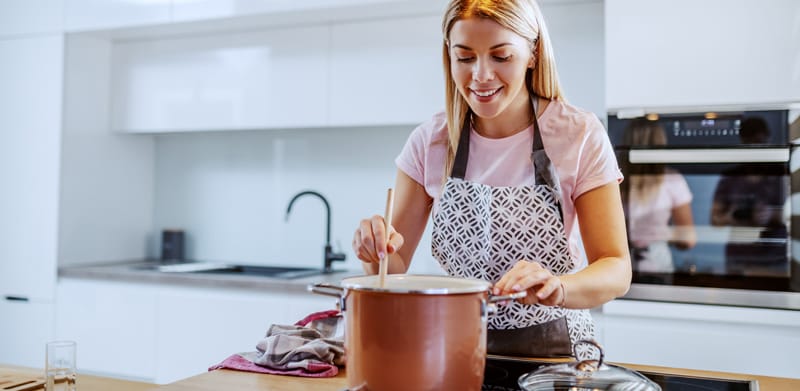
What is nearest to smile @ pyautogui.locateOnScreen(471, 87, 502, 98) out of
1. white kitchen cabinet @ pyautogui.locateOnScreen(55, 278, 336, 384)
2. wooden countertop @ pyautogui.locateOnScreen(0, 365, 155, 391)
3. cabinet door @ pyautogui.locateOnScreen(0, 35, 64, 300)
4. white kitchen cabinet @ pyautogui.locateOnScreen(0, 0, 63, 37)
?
wooden countertop @ pyautogui.locateOnScreen(0, 365, 155, 391)

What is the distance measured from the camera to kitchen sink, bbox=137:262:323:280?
2789 millimetres

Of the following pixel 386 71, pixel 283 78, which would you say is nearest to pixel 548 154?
pixel 386 71

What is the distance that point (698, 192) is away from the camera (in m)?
2.08

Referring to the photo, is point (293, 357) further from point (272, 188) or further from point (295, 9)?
point (272, 188)

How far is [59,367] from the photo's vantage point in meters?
0.96

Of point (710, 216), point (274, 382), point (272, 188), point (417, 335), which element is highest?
point (272, 188)

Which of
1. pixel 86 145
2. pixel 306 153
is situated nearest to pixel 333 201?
pixel 306 153

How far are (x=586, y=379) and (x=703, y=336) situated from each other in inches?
54.7

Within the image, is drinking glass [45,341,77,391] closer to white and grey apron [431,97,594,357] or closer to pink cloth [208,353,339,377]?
pink cloth [208,353,339,377]

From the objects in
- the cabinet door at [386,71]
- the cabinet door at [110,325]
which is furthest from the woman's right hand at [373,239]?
the cabinet door at [110,325]

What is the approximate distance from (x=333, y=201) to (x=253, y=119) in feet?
1.55

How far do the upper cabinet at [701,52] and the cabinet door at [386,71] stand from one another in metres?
0.65

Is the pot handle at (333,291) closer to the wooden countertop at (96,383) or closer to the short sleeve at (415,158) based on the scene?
the wooden countertop at (96,383)

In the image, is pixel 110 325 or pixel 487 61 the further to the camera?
pixel 110 325
